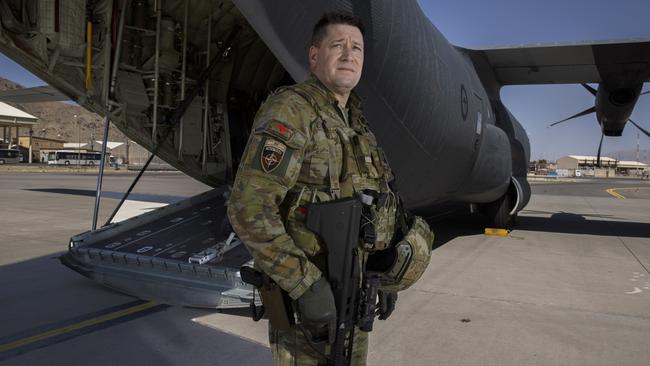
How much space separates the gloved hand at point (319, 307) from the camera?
1.52m

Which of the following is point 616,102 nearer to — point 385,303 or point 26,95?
point 385,303

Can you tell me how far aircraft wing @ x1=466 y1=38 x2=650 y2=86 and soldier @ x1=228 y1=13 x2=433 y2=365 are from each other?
7.17 m

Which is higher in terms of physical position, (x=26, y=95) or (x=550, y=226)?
(x=26, y=95)

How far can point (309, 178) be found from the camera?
1.71 m

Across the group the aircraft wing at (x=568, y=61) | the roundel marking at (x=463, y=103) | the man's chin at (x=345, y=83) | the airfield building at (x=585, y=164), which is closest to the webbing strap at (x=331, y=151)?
the man's chin at (x=345, y=83)

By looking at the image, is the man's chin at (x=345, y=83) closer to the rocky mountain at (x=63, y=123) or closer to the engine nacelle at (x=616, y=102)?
the engine nacelle at (x=616, y=102)

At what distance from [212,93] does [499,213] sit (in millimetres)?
6038

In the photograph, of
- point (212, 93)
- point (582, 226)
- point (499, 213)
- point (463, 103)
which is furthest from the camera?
point (582, 226)

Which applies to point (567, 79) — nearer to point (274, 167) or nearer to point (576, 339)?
point (576, 339)

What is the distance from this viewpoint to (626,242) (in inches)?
343

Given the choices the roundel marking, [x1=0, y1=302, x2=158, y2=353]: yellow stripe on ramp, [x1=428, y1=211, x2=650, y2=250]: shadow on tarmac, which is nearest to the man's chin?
[x1=0, y1=302, x2=158, y2=353]: yellow stripe on ramp

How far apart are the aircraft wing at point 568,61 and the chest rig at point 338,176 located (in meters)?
7.17

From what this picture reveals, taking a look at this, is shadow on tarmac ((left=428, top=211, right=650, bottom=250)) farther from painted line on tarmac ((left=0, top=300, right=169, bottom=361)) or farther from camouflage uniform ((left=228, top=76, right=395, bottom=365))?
camouflage uniform ((left=228, top=76, right=395, bottom=365))

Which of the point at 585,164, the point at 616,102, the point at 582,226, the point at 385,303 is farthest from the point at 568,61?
the point at 585,164
